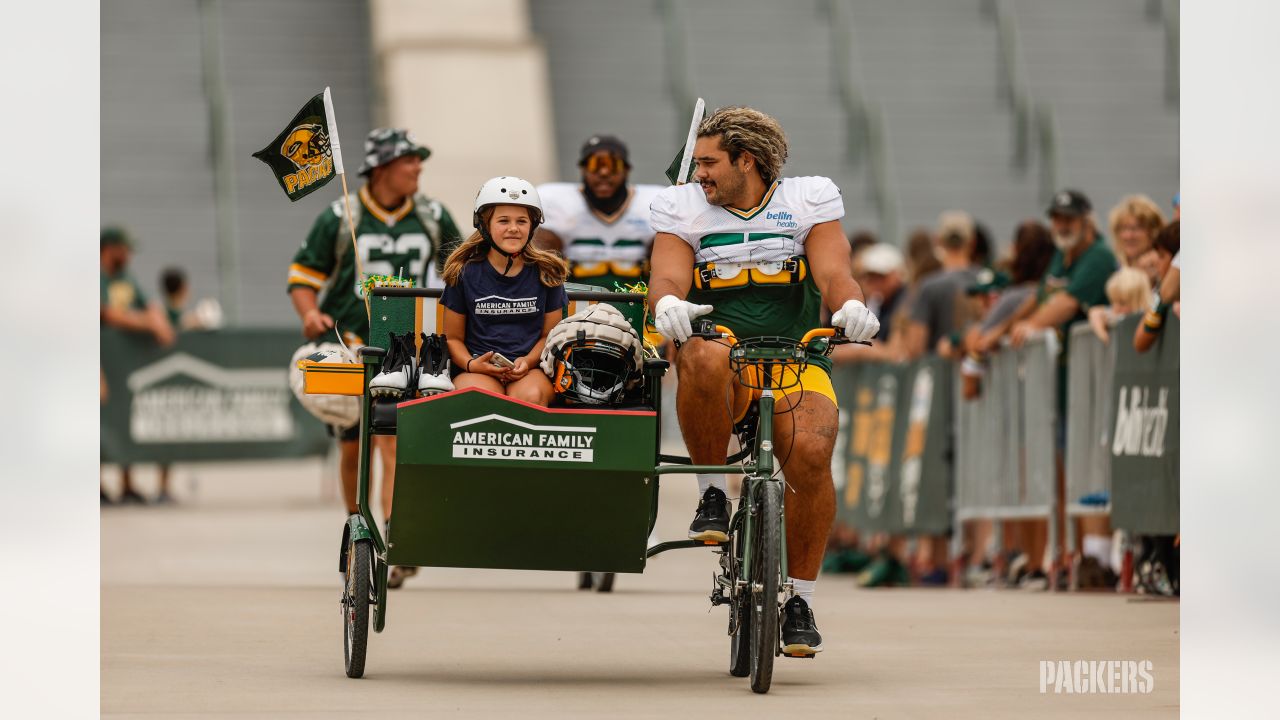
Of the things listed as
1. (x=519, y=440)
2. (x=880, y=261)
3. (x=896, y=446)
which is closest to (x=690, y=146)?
(x=519, y=440)

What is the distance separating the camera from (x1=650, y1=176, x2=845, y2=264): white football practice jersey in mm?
8156

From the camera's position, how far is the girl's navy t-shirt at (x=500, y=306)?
8430 mm

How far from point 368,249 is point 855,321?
4.73 m

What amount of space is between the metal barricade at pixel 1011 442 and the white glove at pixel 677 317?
19.6ft

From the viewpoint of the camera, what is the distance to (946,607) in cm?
1187

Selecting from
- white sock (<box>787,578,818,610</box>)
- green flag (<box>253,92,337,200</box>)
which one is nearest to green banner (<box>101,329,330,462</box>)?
green flag (<box>253,92,337,200</box>)

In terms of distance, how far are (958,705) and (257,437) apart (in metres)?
15.7

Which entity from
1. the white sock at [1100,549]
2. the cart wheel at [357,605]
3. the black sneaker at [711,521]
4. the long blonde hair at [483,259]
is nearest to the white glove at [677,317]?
the black sneaker at [711,521]

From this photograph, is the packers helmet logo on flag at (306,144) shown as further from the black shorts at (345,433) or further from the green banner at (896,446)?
the green banner at (896,446)

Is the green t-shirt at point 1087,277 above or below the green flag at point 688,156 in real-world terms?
below

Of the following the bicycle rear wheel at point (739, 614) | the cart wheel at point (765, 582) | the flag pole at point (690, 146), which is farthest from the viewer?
the flag pole at point (690, 146)

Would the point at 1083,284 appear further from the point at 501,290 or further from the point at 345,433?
the point at 501,290

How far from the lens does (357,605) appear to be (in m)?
7.91
